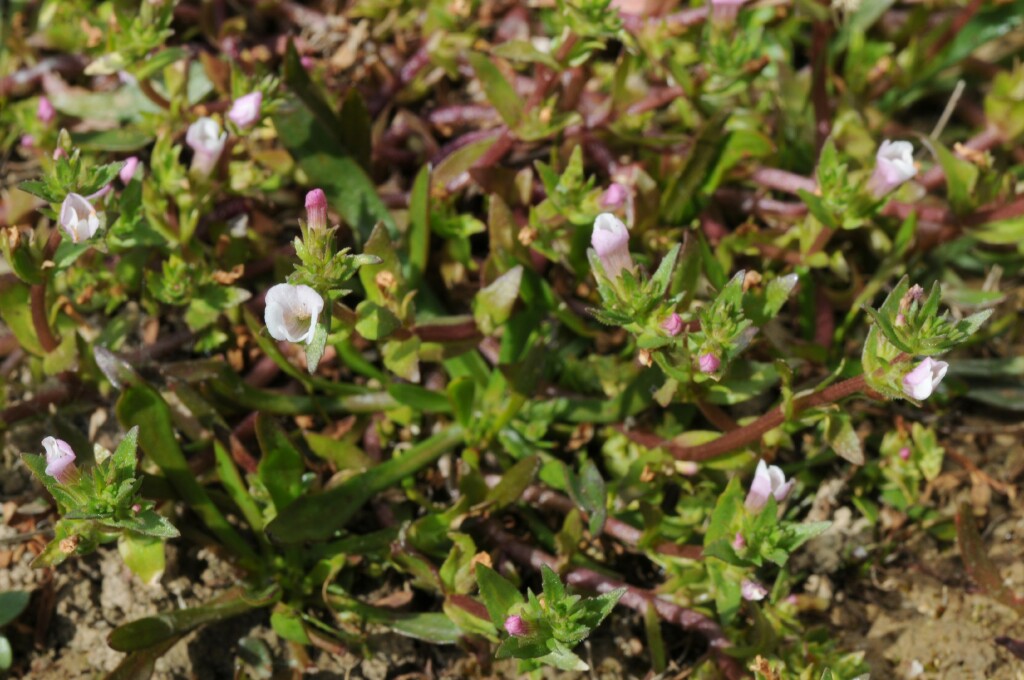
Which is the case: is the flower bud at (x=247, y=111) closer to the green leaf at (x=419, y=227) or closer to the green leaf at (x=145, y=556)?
the green leaf at (x=419, y=227)

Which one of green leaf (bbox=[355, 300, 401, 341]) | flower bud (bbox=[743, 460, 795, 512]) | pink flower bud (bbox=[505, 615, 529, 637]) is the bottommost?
pink flower bud (bbox=[505, 615, 529, 637])

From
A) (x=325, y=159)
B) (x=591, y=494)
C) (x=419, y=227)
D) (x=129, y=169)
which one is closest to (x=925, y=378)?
(x=591, y=494)

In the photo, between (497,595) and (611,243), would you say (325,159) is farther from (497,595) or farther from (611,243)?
(497,595)

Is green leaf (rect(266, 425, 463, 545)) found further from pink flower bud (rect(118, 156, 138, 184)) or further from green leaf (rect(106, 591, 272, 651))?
pink flower bud (rect(118, 156, 138, 184))

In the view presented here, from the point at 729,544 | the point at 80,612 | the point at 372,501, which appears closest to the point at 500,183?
the point at 372,501

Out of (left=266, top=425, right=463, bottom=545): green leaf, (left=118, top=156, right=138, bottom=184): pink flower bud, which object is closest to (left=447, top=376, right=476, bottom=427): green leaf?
(left=266, top=425, right=463, bottom=545): green leaf

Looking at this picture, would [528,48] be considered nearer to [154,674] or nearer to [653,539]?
[653,539]
